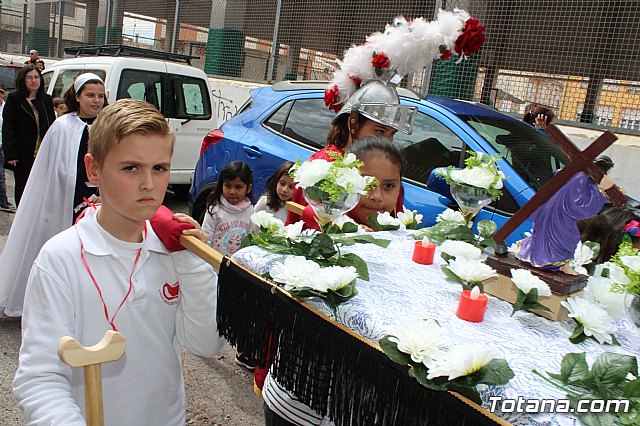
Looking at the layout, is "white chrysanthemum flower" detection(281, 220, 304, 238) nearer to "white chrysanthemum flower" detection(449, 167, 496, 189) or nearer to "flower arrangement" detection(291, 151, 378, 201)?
"flower arrangement" detection(291, 151, 378, 201)

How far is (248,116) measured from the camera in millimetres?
5543

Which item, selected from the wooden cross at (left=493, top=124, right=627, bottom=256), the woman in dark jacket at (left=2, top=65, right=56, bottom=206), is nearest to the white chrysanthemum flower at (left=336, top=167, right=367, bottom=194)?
the wooden cross at (left=493, top=124, right=627, bottom=256)

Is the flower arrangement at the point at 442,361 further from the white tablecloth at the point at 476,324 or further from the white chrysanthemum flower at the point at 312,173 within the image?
the white chrysanthemum flower at the point at 312,173

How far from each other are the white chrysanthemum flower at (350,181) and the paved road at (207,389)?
1.98m

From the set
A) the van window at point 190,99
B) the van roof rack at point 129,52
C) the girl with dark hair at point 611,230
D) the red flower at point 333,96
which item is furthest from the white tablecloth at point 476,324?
the van roof rack at point 129,52

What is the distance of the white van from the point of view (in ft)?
24.2

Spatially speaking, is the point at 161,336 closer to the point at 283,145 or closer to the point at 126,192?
the point at 126,192

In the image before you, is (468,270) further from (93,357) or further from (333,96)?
(333,96)

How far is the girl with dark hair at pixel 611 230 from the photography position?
2.65 m

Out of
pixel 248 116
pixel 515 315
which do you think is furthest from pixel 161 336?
pixel 248 116

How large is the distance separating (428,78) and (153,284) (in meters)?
6.48

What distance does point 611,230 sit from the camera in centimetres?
267

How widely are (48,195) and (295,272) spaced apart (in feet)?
10.3

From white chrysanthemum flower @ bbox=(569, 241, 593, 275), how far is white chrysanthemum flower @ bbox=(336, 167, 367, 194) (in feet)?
2.19
